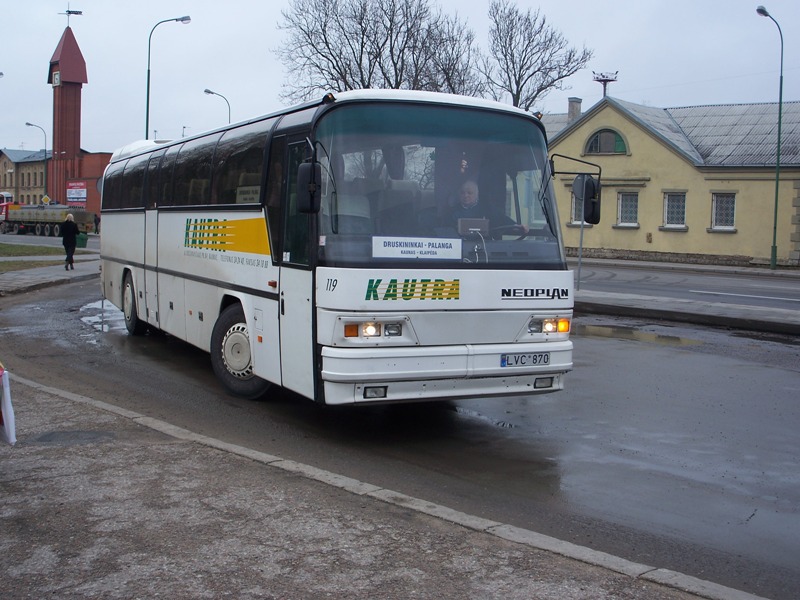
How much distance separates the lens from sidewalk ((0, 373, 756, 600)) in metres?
4.45

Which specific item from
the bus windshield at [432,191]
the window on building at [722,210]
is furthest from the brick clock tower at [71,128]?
the bus windshield at [432,191]

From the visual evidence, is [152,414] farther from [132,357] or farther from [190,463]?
[132,357]

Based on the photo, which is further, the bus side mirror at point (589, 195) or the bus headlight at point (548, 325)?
the bus side mirror at point (589, 195)

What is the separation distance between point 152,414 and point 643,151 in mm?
37782

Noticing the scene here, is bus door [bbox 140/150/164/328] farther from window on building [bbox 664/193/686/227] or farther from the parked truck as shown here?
the parked truck

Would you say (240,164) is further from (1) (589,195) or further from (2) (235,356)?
(1) (589,195)

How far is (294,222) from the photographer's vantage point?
8078 mm

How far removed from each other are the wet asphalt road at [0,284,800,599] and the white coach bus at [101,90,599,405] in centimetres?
54

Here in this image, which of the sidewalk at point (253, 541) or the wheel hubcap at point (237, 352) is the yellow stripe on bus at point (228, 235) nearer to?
the wheel hubcap at point (237, 352)

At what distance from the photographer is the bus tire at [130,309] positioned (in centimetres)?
1422

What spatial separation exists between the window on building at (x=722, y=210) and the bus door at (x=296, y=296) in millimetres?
35792

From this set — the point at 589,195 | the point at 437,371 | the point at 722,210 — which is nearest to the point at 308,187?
the point at 437,371

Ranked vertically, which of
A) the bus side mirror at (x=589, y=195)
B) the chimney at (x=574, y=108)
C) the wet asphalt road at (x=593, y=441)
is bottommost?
the wet asphalt road at (x=593, y=441)

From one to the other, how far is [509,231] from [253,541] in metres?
3.92
